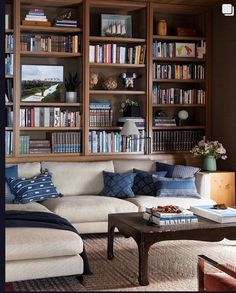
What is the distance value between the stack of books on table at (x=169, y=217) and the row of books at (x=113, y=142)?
2155 millimetres

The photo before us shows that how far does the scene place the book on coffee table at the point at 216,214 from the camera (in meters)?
4.25

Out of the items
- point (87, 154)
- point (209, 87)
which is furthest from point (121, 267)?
point (209, 87)

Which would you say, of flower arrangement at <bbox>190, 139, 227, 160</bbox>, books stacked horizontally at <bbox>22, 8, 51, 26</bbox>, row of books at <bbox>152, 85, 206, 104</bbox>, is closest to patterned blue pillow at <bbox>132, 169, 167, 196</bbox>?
flower arrangement at <bbox>190, 139, 227, 160</bbox>

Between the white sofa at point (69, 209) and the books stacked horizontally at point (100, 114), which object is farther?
the books stacked horizontally at point (100, 114)

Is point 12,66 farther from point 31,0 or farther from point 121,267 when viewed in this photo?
point 121,267

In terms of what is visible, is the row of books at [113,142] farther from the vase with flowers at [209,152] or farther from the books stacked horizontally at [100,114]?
the vase with flowers at [209,152]

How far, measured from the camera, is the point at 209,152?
20.7 ft

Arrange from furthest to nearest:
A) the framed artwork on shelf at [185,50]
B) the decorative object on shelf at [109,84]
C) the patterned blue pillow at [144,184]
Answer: the framed artwork on shelf at [185,50], the decorative object on shelf at [109,84], the patterned blue pillow at [144,184]

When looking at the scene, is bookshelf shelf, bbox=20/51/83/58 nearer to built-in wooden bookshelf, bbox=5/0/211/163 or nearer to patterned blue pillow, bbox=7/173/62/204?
built-in wooden bookshelf, bbox=5/0/211/163

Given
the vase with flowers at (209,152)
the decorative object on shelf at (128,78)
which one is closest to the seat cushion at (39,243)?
the vase with flowers at (209,152)

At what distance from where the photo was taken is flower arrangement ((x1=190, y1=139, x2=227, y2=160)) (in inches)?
245

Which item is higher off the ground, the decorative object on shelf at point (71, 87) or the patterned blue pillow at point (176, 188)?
the decorative object on shelf at point (71, 87)

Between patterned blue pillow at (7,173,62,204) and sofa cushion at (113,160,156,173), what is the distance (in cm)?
90

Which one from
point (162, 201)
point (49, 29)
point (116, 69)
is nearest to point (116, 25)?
point (116, 69)
